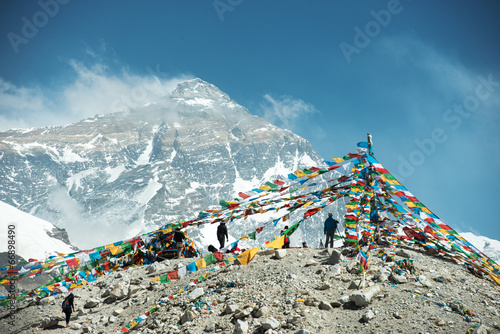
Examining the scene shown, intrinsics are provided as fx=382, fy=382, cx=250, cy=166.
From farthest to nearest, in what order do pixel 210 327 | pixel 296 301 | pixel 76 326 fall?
pixel 76 326
pixel 296 301
pixel 210 327

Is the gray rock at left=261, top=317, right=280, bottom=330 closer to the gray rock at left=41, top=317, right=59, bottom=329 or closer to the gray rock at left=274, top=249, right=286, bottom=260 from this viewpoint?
the gray rock at left=274, top=249, right=286, bottom=260

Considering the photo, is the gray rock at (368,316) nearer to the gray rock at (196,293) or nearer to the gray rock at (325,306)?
the gray rock at (325,306)

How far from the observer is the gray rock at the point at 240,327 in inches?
344

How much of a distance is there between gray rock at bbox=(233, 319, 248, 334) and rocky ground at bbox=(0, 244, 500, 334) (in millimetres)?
23

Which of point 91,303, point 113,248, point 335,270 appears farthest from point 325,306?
point 113,248

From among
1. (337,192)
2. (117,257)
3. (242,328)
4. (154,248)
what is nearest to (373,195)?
(337,192)

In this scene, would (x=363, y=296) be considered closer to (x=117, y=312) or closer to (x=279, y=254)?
Answer: (x=279, y=254)

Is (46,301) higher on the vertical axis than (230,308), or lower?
lower

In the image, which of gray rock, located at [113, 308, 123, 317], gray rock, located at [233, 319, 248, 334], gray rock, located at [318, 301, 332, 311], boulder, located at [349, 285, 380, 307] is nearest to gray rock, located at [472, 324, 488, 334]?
boulder, located at [349, 285, 380, 307]

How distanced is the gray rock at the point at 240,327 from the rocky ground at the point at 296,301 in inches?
0.9

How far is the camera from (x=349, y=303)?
9.42 m

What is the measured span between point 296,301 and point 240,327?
166 centimetres

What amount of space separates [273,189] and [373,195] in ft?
11.9

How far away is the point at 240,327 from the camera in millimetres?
8773
